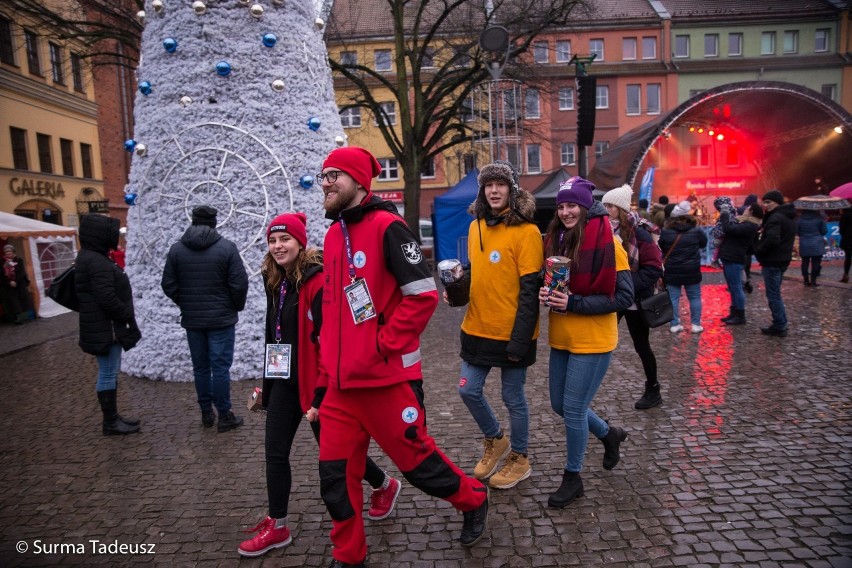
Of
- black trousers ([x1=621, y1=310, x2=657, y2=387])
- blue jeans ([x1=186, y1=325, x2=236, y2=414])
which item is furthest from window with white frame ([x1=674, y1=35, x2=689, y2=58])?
blue jeans ([x1=186, y1=325, x2=236, y2=414])

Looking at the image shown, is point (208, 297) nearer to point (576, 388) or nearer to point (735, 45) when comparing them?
point (576, 388)

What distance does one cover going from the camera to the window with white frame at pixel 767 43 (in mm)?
36969

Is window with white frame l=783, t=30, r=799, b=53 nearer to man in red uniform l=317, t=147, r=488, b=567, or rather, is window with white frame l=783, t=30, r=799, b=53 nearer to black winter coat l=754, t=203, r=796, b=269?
black winter coat l=754, t=203, r=796, b=269

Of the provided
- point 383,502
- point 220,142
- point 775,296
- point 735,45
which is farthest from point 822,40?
point 383,502

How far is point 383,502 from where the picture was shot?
3.39 meters

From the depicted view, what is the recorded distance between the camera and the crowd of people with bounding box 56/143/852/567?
2.64 meters

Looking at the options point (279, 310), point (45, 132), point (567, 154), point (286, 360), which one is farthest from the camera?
point (567, 154)

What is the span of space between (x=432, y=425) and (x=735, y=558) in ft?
8.52

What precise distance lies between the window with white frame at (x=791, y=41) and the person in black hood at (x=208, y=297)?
43.5 m

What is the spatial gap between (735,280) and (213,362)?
278 inches

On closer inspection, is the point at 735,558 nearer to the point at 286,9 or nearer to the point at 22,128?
the point at 286,9

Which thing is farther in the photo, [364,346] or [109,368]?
[109,368]

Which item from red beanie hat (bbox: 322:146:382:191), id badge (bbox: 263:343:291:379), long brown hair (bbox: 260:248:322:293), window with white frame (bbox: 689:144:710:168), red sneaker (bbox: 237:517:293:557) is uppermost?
window with white frame (bbox: 689:144:710:168)

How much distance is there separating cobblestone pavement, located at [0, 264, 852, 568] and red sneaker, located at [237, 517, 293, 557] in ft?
0.16
